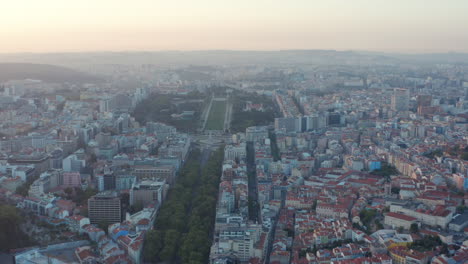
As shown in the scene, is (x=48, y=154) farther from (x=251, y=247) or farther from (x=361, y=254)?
(x=361, y=254)

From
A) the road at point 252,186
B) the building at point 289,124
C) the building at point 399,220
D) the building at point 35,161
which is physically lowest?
the road at point 252,186

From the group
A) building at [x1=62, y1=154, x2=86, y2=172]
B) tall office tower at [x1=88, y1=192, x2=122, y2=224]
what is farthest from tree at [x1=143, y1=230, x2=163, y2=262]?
building at [x1=62, y1=154, x2=86, y2=172]

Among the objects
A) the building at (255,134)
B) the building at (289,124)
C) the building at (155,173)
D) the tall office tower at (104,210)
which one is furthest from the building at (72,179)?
the building at (289,124)

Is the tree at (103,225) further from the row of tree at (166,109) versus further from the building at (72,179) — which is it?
the row of tree at (166,109)

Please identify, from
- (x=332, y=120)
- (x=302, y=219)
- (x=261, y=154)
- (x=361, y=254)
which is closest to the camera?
(x=361, y=254)

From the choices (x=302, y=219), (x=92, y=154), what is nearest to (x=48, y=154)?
(x=92, y=154)

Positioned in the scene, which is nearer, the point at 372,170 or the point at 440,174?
the point at 440,174
